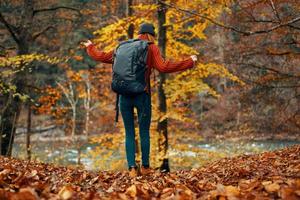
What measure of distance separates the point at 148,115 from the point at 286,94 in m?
7.62

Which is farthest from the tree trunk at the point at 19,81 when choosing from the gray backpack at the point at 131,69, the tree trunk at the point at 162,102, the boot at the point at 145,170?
the gray backpack at the point at 131,69

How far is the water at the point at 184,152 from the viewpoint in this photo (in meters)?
12.2

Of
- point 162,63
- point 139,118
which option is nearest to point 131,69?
point 162,63

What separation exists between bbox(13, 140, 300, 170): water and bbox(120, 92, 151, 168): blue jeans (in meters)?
5.36

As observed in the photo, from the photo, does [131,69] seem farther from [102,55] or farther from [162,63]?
[102,55]

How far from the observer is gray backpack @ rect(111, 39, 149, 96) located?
5.81 m

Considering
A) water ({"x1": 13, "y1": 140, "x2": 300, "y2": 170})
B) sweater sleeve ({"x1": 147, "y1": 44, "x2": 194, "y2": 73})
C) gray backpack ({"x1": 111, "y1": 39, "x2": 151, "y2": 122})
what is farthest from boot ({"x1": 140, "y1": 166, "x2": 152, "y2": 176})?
water ({"x1": 13, "y1": 140, "x2": 300, "y2": 170})

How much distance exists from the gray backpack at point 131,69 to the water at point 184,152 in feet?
19.3

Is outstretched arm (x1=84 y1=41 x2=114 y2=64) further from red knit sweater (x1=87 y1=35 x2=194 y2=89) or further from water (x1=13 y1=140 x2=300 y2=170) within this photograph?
water (x1=13 y1=140 x2=300 y2=170)

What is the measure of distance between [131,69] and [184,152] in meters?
7.31

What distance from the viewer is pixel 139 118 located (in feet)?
19.9

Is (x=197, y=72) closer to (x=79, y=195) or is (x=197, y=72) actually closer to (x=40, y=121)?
(x=79, y=195)

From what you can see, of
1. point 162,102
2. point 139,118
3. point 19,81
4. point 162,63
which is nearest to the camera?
point 162,63

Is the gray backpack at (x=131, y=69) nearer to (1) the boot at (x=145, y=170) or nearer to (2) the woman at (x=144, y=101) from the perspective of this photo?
(2) the woman at (x=144, y=101)
